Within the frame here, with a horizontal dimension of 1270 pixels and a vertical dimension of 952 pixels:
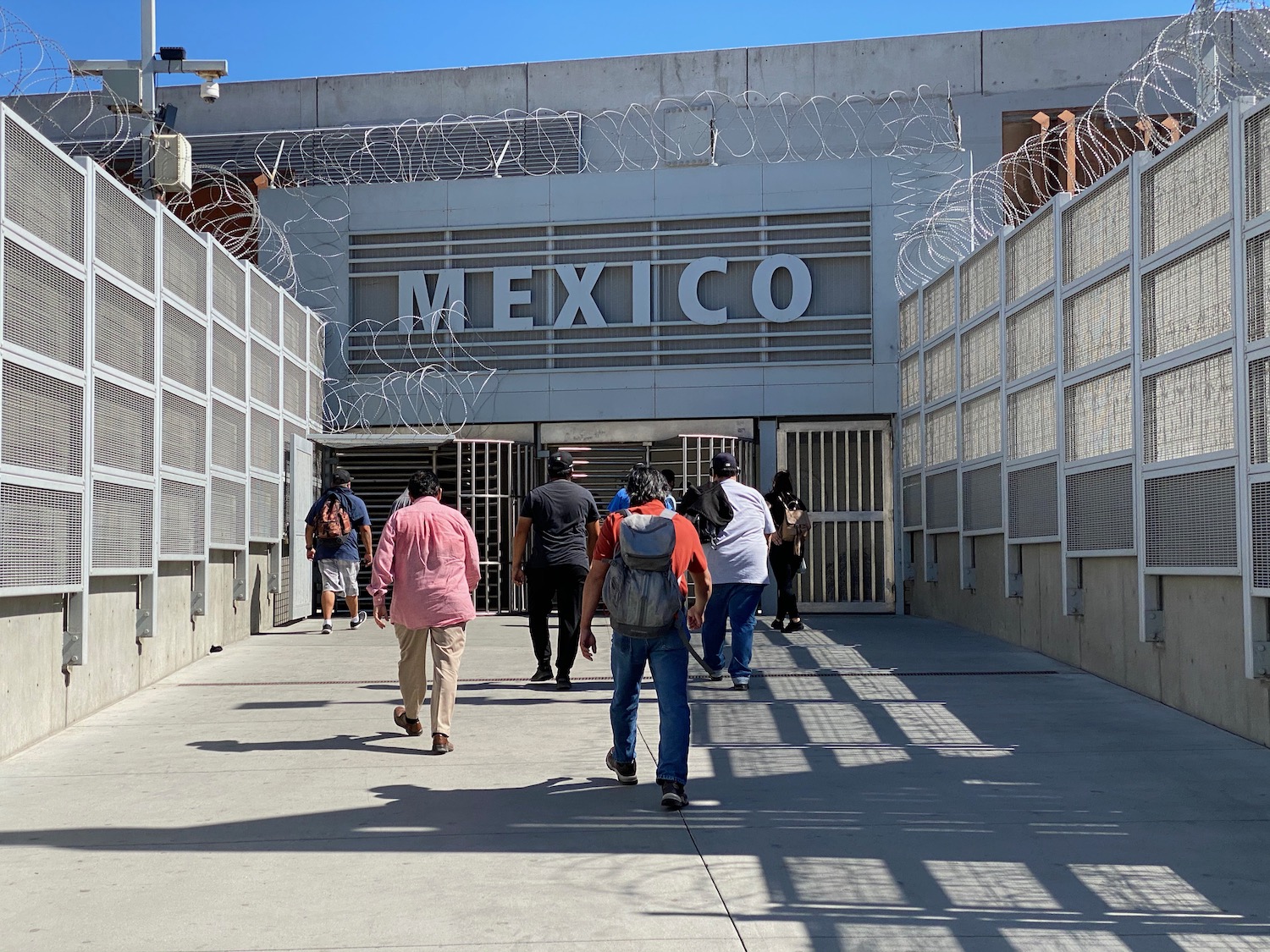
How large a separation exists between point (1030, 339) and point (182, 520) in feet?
22.9

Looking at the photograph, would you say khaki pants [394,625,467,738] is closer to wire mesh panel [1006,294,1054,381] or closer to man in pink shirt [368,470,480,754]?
man in pink shirt [368,470,480,754]

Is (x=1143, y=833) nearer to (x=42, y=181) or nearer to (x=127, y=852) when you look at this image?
(x=127, y=852)

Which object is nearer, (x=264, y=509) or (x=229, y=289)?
(x=229, y=289)

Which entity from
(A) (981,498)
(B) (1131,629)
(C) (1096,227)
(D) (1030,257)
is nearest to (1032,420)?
(D) (1030,257)

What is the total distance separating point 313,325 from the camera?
16891 millimetres

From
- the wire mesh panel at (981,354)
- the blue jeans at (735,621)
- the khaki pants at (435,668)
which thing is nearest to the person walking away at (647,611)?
the khaki pants at (435,668)

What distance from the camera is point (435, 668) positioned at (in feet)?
25.6

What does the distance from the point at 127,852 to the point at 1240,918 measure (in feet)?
13.2

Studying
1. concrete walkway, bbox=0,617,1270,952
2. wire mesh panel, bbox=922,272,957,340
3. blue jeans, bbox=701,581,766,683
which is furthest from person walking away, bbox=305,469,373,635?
wire mesh panel, bbox=922,272,957,340

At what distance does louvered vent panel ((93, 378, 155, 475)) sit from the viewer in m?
8.74

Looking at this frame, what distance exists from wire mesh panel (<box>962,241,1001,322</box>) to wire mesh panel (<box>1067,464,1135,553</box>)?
2.67 metres

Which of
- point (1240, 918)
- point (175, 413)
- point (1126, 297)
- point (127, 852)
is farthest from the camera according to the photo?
point (175, 413)

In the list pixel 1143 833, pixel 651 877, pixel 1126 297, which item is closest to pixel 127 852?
pixel 651 877

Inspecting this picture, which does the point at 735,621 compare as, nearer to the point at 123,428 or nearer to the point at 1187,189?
the point at 1187,189
